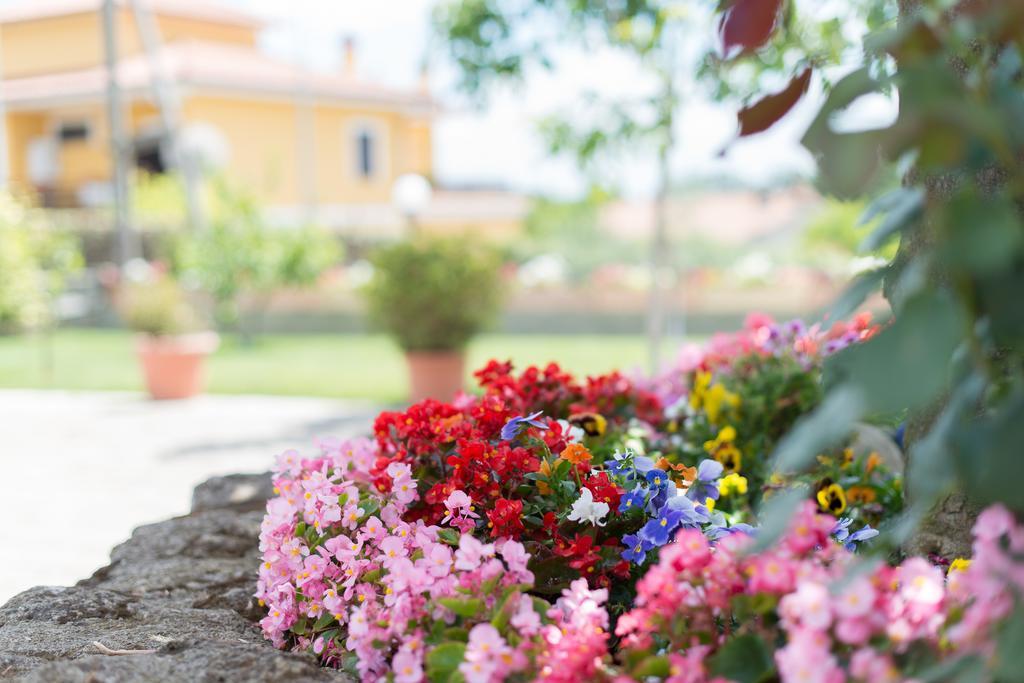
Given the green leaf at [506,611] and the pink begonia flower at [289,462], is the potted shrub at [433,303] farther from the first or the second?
the green leaf at [506,611]

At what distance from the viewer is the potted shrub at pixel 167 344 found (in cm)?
891

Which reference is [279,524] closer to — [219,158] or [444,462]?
[444,462]

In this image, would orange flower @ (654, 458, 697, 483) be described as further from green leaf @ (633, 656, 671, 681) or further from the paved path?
the paved path

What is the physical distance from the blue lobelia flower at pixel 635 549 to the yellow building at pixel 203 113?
24.1 metres

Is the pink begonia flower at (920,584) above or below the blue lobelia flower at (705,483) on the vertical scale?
below

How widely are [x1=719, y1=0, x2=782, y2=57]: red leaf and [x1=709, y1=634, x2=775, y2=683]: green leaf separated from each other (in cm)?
77

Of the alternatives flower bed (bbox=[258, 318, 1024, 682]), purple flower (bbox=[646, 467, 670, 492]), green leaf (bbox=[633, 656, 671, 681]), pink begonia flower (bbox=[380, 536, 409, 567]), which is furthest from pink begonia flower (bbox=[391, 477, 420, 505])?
green leaf (bbox=[633, 656, 671, 681])

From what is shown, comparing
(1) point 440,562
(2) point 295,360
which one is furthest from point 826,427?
(2) point 295,360

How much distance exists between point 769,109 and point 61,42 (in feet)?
102

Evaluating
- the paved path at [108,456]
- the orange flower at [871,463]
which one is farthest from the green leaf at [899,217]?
the paved path at [108,456]

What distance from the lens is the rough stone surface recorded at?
175 cm

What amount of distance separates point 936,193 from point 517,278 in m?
14.3

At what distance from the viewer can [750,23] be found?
1394 millimetres

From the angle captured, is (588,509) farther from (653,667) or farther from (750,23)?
(750,23)
